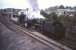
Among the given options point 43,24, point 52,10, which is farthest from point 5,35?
point 52,10

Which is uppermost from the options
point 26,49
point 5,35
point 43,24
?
point 43,24

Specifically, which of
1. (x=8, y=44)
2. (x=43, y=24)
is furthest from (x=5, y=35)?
(x=43, y=24)

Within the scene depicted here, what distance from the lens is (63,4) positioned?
1546 millimetres

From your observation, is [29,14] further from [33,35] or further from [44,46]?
[44,46]

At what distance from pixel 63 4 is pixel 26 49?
0.56 meters

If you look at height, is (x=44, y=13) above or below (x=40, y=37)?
above

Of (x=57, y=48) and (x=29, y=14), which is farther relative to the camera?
(x=29, y=14)

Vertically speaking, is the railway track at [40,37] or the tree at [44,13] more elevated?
the tree at [44,13]

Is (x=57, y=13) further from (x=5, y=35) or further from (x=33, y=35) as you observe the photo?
(x=5, y=35)

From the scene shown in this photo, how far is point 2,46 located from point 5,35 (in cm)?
12

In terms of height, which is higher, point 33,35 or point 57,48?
→ point 33,35

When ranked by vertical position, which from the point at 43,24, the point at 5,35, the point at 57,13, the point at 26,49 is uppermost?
the point at 57,13

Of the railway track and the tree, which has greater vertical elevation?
the tree

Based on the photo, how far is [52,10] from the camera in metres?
1.57
